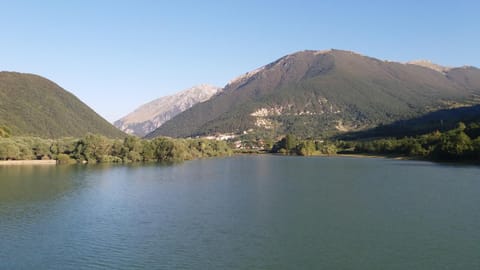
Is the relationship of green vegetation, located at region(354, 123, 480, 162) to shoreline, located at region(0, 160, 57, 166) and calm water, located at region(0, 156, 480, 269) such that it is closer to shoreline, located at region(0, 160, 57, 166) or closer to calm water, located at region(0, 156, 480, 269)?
calm water, located at region(0, 156, 480, 269)

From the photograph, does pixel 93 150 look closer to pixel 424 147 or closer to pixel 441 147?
pixel 441 147

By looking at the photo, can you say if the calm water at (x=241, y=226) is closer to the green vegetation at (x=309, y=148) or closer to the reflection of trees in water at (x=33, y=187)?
the reflection of trees in water at (x=33, y=187)

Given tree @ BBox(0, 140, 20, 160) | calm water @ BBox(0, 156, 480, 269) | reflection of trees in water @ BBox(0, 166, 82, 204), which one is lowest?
calm water @ BBox(0, 156, 480, 269)

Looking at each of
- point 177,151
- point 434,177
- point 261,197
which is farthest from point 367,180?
point 177,151

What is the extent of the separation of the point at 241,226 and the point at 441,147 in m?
99.2

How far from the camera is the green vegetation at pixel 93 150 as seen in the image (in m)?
123

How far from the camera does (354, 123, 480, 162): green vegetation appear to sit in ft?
374

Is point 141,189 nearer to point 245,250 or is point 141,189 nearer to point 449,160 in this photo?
point 245,250

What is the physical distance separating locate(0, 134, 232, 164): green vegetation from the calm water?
56079 mm

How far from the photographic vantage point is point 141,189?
213 ft

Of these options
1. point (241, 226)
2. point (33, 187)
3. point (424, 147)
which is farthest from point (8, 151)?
point (424, 147)

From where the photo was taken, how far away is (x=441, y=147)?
12181cm

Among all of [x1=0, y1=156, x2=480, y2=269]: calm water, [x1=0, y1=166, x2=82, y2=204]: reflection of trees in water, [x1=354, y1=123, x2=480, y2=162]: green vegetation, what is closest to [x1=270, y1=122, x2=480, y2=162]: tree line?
[x1=354, y1=123, x2=480, y2=162]: green vegetation

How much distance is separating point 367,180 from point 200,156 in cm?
9407
